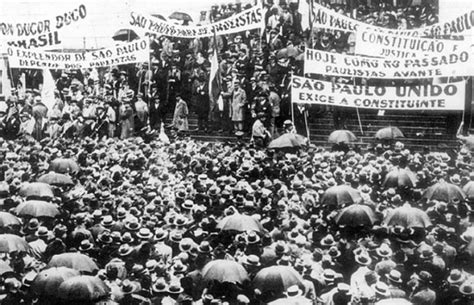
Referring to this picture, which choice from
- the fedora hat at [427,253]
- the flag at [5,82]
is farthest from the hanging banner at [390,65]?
the flag at [5,82]

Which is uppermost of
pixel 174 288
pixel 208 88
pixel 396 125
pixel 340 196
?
pixel 208 88

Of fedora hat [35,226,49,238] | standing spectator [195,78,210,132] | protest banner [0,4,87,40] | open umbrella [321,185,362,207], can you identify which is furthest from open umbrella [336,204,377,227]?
protest banner [0,4,87,40]

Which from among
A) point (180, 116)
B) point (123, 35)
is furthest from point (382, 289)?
point (123, 35)

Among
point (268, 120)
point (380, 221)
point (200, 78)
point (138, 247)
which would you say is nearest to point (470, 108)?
point (268, 120)

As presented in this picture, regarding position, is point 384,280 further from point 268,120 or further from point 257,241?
point 268,120

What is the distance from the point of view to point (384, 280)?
7484 mm

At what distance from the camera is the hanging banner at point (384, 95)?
12039 millimetres

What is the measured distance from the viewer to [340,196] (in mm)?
9359

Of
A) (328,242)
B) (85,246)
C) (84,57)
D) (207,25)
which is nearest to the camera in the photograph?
(328,242)

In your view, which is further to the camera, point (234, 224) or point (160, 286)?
point (234, 224)

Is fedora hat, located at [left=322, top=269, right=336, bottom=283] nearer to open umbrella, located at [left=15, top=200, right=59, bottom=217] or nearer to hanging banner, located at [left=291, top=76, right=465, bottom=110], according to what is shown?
open umbrella, located at [left=15, top=200, right=59, bottom=217]

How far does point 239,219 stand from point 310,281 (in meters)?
1.39

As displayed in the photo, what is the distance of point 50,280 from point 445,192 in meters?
5.38

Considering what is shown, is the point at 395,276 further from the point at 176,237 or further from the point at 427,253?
the point at 176,237
